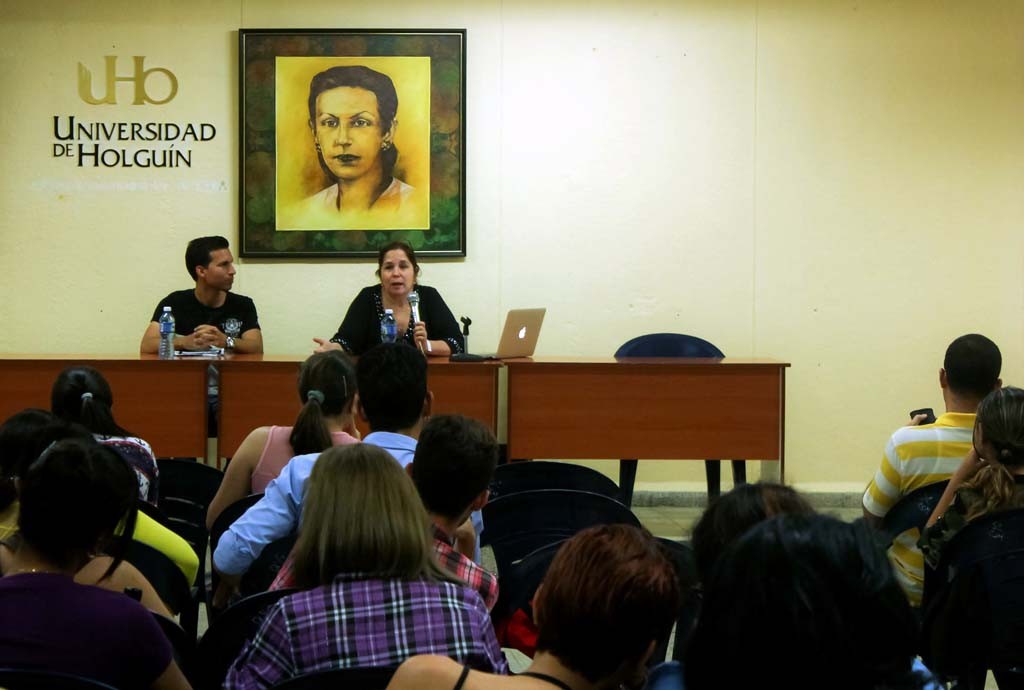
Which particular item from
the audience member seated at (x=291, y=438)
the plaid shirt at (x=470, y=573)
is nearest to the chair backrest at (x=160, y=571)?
the audience member seated at (x=291, y=438)

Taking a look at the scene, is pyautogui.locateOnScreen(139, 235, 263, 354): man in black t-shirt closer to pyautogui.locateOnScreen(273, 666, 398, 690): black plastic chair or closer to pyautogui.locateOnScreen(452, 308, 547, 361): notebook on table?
pyautogui.locateOnScreen(452, 308, 547, 361): notebook on table

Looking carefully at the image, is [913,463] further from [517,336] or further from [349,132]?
[349,132]

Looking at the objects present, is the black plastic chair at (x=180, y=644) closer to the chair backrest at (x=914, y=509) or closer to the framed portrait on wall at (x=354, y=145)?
the chair backrest at (x=914, y=509)

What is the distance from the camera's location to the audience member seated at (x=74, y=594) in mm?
1847

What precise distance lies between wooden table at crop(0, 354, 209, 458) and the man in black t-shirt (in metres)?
0.48

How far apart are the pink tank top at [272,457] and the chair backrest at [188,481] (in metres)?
0.30

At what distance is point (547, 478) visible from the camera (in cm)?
373

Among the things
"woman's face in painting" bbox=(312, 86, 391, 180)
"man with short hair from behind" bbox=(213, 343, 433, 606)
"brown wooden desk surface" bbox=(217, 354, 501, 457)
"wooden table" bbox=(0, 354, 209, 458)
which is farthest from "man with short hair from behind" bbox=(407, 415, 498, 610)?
"woman's face in painting" bbox=(312, 86, 391, 180)

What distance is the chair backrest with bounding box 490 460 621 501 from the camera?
12.2 feet

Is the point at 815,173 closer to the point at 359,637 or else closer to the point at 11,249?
the point at 11,249

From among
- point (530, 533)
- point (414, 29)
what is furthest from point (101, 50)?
point (530, 533)

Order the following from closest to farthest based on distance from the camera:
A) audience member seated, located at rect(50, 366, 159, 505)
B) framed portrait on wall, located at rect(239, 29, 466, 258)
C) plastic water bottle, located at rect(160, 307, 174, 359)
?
1. audience member seated, located at rect(50, 366, 159, 505)
2. plastic water bottle, located at rect(160, 307, 174, 359)
3. framed portrait on wall, located at rect(239, 29, 466, 258)

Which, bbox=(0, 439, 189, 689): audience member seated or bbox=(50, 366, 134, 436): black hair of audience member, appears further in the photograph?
bbox=(50, 366, 134, 436): black hair of audience member

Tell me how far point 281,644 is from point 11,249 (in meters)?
5.69
